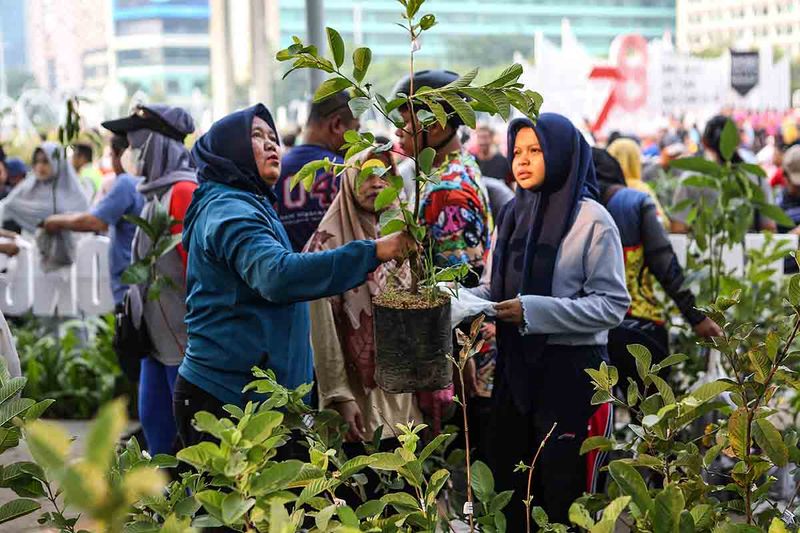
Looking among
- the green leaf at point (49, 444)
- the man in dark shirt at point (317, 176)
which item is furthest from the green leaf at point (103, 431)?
the man in dark shirt at point (317, 176)

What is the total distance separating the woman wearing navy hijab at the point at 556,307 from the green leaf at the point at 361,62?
1.07 m

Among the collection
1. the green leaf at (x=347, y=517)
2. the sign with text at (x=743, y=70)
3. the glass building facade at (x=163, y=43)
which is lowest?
the green leaf at (x=347, y=517)

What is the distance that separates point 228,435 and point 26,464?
51cm

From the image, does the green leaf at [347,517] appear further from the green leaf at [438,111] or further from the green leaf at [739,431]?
the green leaf at [438,111]

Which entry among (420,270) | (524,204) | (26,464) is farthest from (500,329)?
(26,464)

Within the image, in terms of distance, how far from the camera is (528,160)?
327cm

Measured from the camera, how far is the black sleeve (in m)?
4.20

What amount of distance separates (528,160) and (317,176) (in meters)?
0.92

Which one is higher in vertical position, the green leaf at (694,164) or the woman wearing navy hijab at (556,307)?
the green leaf at (694,164)

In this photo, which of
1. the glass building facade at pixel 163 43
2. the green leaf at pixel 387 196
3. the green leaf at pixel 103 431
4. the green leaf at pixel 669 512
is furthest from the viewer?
the glass building facade at pixel 163 43

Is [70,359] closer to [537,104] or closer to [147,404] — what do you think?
[147,404]

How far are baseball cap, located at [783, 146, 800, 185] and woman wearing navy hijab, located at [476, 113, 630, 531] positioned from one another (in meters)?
4.27

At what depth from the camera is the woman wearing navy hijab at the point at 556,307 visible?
3.20 meters

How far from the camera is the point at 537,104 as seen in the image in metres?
2.10
